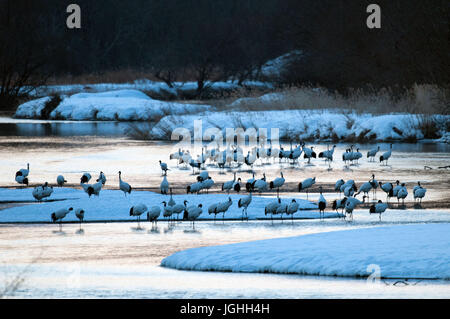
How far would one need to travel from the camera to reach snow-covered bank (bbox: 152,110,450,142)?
2989 cm

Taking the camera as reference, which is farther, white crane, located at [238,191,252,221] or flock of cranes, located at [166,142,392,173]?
flock of cranes, located at [166,142,392,173]

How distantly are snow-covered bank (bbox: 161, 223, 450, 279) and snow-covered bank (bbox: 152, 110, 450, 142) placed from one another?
60.8 ft

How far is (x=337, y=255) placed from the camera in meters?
10.5

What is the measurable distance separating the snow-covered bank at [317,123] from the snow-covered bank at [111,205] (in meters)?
14.8

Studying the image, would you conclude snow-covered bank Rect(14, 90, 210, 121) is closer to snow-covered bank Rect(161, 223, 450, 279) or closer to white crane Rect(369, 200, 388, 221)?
white crane Rect(369, 200, 388, 221)

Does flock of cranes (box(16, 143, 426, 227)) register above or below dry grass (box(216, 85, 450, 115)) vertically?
below

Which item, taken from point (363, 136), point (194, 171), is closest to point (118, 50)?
point (363, 136)

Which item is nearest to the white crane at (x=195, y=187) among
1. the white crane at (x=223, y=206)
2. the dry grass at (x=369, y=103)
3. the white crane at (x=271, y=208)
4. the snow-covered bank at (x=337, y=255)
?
the white crane at (x=223, y=206)

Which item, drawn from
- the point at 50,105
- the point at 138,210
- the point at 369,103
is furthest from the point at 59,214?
the point at 50,105

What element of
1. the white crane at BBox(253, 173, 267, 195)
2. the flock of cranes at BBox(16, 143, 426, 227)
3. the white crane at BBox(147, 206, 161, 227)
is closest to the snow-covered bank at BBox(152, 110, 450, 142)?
the flock of cranes at BBox(16, 143, 426, 227)

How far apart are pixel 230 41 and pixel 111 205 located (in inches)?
2065

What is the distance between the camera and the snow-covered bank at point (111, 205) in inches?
566

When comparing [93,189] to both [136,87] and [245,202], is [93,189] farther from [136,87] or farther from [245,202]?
[136,87]

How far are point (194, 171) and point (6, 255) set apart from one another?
10511 millimetres
